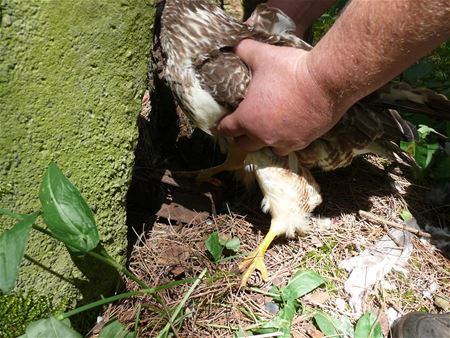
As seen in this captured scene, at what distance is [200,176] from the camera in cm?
288

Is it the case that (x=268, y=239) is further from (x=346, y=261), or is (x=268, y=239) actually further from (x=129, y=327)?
(x=129, y=327)

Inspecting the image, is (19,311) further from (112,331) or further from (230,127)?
(230,127)

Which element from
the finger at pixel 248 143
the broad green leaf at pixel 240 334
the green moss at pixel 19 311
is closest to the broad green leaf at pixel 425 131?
the finger at pixel 248 143

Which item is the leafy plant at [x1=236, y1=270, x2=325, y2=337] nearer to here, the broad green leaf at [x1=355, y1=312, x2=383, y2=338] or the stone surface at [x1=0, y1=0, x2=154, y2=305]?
the broad green leaf at [x1=355, y1=312, x2=383, y2=338]

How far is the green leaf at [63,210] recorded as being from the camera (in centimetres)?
161

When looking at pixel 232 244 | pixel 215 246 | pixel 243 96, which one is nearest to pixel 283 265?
pixel 232 244

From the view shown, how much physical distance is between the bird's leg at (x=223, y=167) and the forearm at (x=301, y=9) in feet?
2.64

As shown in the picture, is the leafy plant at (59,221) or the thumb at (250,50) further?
the thumb at (250,50)

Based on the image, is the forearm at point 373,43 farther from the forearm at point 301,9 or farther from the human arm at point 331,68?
the forearm at point 301,9

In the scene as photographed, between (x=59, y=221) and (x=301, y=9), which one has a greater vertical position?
(x=301, y=9)

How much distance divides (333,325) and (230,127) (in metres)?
1.02

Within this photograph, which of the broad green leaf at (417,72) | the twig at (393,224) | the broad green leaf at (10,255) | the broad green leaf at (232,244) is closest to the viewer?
the broad green leaf at (10,255)

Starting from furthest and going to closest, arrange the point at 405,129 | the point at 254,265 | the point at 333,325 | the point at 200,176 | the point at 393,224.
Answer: the point at 200,176 < the point at 393,224 < the point at 405,129 < the point at 254,265 < the point at 333,325

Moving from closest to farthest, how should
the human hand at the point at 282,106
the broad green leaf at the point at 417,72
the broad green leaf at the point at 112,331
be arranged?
1. the broad green leaf at the point at 112,331
2. the human hand at the point at 282,106
3. the broad green leaf at the point at 417,72
